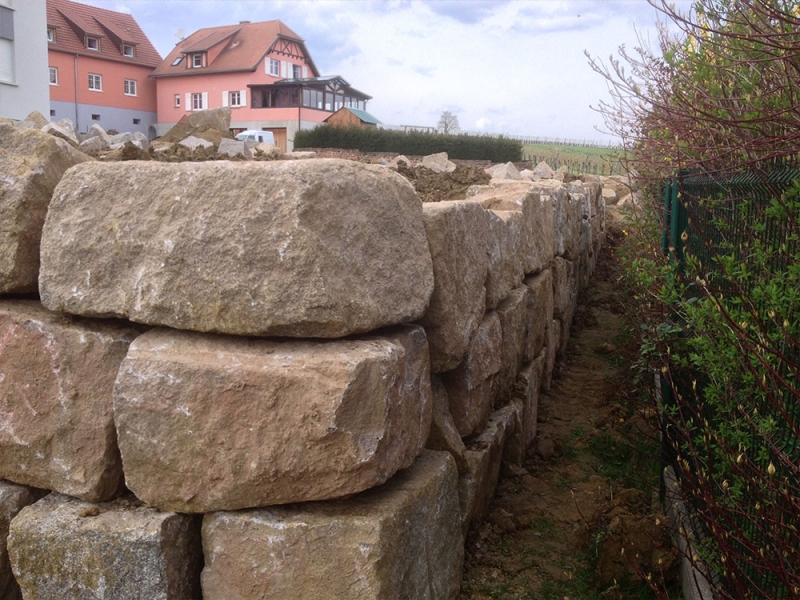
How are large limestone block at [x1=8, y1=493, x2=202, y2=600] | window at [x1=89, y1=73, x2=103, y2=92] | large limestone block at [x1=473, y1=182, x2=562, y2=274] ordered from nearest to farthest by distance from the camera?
large limestone block at [x1=8, y1=493, x2=202, y2=600]
large limestone block at [x1=473, y1=182, x2=562, y2=274]
window at [x1=89, y1=73, x2=103, y2=92]

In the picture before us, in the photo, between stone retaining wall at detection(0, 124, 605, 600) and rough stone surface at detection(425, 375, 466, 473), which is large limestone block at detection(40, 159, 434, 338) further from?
rough stone surface at detection(425, 375, 466, 473)

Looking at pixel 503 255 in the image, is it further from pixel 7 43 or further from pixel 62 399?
pixel 7 43

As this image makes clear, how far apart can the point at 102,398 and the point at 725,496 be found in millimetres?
2275

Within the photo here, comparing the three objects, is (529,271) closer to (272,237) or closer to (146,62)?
(272,237)

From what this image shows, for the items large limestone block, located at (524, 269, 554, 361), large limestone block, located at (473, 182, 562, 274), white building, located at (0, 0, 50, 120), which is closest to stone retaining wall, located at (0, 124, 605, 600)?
large limestone block, located at (473, 182, 562, 274)

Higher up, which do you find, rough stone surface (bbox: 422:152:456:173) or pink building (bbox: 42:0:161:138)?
pink building (bbox: 42:0:161:138)

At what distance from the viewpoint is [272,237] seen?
2.39 meters

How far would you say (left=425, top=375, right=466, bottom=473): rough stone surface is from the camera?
312cm

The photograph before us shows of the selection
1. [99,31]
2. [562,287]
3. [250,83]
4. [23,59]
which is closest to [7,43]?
[23,59]

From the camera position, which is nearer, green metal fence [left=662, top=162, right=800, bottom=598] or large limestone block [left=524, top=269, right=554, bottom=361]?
→ green metal fence [left=662, top=162, right=800, bottom=598]

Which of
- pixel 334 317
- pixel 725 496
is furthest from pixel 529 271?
pixel 334 317

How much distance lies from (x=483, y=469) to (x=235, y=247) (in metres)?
1.74

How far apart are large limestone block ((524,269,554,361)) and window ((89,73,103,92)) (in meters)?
39.7

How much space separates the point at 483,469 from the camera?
11.7 feet
